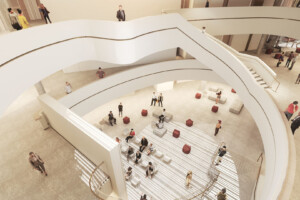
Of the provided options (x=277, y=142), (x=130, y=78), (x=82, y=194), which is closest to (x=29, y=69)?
(x=82, y=194)

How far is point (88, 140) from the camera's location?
6.68m

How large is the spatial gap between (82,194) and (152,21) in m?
8.56

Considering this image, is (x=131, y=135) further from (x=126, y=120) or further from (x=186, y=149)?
(x=186, y=149)

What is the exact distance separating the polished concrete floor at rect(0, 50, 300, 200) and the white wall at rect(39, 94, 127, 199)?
0.67m

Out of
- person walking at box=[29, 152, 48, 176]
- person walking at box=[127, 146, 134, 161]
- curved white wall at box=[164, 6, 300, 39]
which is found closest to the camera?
person walking at box=[29, 152, 48, 176]

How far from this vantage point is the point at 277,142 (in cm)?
666

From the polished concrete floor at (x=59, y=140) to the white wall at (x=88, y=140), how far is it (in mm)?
672

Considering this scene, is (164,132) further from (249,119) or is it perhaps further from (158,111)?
(249,119)

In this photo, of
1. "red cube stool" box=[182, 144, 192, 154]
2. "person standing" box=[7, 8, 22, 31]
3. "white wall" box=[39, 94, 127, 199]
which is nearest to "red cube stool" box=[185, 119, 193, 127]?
"red cube stool" box=[182, 144, 192, 154]

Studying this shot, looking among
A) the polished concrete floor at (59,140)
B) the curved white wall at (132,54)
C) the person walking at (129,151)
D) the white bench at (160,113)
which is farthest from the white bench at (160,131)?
the curved white wall at (132,54)

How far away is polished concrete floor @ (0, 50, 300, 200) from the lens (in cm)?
654

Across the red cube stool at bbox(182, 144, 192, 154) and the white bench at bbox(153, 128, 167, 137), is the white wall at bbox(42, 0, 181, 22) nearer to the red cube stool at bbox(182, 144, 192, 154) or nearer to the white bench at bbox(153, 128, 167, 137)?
the white bench at bbox(153, 128, 167, 137)

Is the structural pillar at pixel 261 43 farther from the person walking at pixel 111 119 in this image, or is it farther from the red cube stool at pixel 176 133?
the person walking at pixel 111 119

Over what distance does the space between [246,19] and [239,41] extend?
4362 mm
